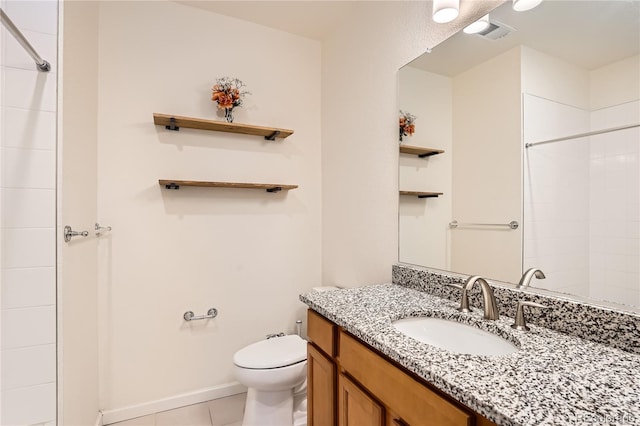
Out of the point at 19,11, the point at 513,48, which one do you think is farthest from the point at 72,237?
the point at 513,48

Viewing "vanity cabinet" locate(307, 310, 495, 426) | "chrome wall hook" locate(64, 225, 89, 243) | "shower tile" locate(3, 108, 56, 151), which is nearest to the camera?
"vanity cabinet" locate(307, 310, 495, 426)

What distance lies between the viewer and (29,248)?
1210mm

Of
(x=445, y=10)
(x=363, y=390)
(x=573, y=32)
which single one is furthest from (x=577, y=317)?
(x=445, y=10)

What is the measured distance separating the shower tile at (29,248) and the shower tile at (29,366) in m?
0.33

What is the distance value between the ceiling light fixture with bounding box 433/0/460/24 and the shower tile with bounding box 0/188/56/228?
1.75 m

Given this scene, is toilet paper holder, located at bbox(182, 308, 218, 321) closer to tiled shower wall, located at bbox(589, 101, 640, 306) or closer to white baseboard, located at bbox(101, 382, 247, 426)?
white baseboard, located at bbox(101, 382, 247, 426)

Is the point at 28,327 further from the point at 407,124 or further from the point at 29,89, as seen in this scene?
the point at 407,124

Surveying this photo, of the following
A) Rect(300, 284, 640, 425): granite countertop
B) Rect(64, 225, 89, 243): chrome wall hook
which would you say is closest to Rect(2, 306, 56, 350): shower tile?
Rect(64, 225, 89, 243): chrome wall hook

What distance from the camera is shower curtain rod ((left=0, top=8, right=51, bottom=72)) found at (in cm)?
98

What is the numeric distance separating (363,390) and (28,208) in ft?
4.65

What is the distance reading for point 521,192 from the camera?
1.19 metres

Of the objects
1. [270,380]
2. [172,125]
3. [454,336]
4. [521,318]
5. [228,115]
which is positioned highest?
[228,115]

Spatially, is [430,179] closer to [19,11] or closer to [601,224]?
[601,224]

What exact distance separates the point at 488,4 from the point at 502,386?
54.3 inches
